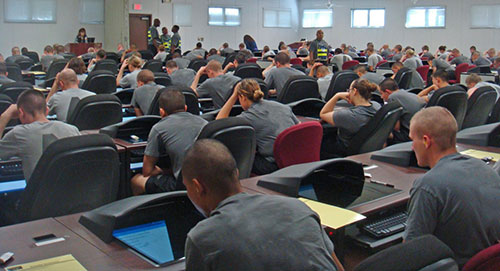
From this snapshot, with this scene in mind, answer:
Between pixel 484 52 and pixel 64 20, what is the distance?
13552 mm

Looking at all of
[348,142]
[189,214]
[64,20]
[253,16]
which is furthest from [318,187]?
[253,16]

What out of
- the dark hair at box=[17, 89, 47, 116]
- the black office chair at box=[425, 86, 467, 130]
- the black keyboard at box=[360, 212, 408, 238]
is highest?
the dark hair at box=[17, 89, 47, 116]

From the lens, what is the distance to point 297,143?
4250 mm

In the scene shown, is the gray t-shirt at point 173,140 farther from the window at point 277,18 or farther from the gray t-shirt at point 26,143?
the window at point 277,18

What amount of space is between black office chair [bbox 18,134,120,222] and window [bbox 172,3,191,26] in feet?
56.6

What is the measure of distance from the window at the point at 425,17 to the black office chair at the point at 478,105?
14345 mm

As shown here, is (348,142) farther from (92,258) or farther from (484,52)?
(484,52)

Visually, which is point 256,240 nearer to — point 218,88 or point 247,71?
point 218,88

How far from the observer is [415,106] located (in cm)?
569

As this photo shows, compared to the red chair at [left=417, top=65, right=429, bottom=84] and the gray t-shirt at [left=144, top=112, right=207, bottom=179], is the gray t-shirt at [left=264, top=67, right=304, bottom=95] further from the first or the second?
the red chair at [left=417, top=65, right=429, bottom=84]

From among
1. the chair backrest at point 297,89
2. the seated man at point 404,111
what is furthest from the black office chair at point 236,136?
the chair backrest at point 297,89

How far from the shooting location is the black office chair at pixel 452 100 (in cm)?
573

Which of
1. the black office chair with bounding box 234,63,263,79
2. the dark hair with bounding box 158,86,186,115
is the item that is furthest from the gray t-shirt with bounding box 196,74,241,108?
the dark hair with bounding box 158,86,186,115

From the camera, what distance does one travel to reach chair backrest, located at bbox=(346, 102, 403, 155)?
4.65m
